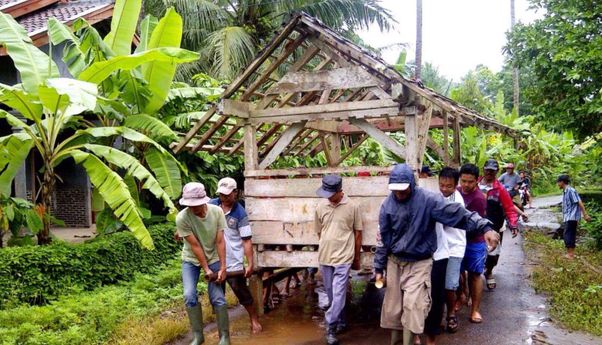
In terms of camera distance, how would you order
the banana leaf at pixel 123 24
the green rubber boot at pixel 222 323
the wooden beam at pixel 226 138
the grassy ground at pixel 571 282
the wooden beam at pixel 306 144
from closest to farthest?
the green rubber boot at pixel 222 323 < the grassy ground at pixel 571 282 < the wooden beam at pixel 226 138 < the banana leaf at pixel 123 24 < the wooden beam at pixel 306 144

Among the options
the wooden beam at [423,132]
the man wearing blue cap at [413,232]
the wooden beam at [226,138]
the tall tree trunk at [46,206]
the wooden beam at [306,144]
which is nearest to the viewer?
the man wearing blue cap at [413,232]

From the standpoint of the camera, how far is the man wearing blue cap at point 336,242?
5301 mm

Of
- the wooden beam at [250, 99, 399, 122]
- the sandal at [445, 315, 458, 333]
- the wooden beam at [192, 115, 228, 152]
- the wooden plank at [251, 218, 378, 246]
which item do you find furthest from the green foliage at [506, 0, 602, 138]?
the wooden beam at [192, 115, 228, 152]

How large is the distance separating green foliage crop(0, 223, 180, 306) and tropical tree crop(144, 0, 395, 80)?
29.6ft

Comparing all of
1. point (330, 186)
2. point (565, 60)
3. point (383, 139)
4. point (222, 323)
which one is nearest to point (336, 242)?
point (330, 186)

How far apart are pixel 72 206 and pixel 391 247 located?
10.0 metres

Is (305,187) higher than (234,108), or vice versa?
(234,108)

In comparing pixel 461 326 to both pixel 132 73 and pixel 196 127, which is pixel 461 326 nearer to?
pixel 196 127

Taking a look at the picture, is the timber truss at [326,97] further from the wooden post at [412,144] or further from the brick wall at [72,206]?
the brick wall at [72,206]

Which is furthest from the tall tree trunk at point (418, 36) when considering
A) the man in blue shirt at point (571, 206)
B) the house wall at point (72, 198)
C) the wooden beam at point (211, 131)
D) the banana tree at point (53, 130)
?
the wooden beam at point (211, 131)

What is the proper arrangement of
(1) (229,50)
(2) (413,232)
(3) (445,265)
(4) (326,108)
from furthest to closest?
(1) (229,50), (4) (326,108), (3) (445,265), (2) (413,232)

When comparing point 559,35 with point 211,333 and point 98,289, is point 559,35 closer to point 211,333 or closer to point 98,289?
point 211,333

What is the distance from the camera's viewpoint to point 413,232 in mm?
4570

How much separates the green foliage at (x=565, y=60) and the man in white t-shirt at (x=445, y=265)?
3.65 meters
